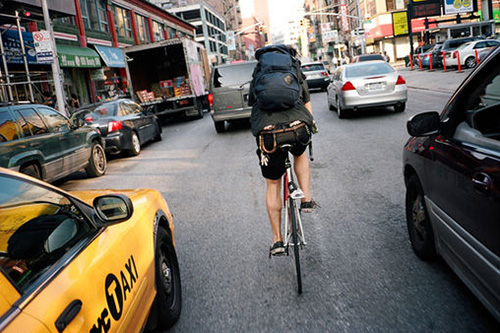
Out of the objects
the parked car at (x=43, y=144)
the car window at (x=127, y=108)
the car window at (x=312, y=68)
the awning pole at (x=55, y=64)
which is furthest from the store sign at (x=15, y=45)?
the car window at (x=312, y=68)

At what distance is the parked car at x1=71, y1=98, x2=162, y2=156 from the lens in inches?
452

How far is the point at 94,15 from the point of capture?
1148 inches

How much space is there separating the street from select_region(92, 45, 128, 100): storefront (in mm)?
20124

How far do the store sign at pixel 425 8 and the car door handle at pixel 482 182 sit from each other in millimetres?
39743

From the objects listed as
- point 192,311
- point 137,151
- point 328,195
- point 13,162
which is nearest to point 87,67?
point 137,151

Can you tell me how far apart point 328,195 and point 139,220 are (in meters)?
3.66

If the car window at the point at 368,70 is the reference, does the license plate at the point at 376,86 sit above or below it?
below

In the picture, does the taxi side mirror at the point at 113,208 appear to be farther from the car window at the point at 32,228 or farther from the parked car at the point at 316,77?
the parked car at the point at 316,77

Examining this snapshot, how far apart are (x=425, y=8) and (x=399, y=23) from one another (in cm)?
1609

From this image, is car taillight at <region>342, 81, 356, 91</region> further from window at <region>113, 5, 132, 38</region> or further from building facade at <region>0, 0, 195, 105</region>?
window at <region>113, 5, 132, 38</region>

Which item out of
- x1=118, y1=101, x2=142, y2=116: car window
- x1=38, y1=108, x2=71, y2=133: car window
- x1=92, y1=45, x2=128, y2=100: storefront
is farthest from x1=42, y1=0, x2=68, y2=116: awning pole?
x1=92, y1=45, x2=128, y2=100: storefront

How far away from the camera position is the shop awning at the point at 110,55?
91.5ft

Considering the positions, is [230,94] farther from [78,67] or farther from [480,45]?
[480,45]

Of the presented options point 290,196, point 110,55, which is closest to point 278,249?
point 290,196
